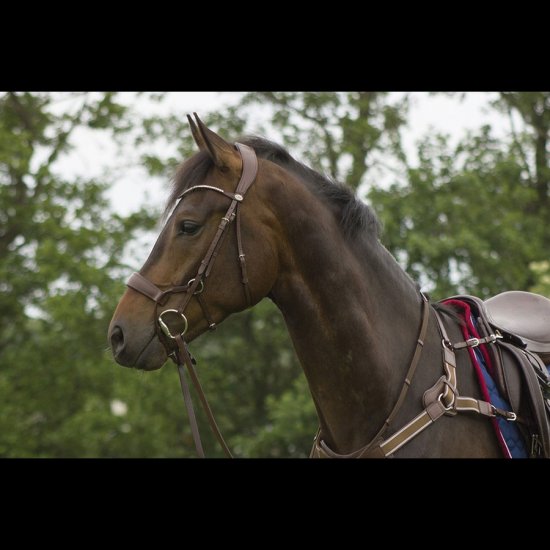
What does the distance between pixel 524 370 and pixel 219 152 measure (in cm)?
177

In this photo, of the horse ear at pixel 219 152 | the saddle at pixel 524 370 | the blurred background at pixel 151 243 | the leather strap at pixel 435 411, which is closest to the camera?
the leather strap at pixel 435 411

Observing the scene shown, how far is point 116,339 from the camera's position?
10.1 feet

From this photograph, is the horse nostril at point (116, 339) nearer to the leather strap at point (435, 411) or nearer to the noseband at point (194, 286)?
the noseband at point (194, 286)

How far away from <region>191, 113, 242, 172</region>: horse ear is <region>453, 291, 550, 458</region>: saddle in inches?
54.8

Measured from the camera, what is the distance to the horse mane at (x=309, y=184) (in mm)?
3289

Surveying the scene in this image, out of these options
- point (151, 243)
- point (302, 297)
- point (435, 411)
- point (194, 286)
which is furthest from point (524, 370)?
point (151, 243)

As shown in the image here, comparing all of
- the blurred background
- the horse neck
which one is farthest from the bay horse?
the blurred background

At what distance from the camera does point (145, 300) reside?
3.07 metres

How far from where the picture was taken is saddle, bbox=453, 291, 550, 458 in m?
3.28

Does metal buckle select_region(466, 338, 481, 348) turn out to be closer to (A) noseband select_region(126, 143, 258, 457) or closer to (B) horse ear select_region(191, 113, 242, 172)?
(A) noseband select_region(126, 143, 258, 457)

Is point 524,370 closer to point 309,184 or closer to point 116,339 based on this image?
point 309,184

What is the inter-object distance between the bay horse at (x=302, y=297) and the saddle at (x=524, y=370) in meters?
0.17

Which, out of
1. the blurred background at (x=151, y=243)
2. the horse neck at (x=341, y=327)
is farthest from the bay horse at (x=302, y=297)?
the blurred background at (x=151, y=243)

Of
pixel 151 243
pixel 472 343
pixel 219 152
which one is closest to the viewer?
pixel 219 152
